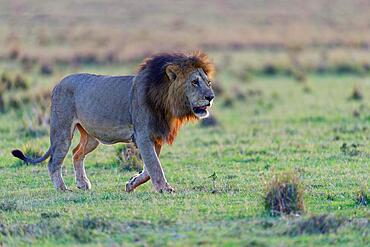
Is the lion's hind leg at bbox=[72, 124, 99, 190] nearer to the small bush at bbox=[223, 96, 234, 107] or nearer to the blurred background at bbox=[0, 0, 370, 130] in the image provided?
the blurred background at bbox=[0, 0, 370, 130]

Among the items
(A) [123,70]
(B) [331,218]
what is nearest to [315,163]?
(B) [331,218]

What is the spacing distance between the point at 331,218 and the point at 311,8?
79.5m

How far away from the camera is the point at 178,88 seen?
12109 millimetres

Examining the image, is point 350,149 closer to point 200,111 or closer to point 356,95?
point 200,111

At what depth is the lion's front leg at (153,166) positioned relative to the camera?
11961 millimetres

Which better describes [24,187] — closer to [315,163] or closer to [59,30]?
[315,163]

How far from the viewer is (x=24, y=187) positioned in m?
13.3

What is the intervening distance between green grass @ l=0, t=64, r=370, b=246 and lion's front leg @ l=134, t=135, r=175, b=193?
0.14 meters

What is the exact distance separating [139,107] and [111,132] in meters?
0.61

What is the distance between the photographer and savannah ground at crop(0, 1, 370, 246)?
30.8ft

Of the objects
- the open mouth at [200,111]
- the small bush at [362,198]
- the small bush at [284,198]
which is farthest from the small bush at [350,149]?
the small bush at [284,198]

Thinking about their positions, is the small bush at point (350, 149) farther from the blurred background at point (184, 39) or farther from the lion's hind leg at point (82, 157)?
the blurred background at point (184, 39)

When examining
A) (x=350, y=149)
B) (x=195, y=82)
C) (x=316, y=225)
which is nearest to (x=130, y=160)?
(x=195, y=82)

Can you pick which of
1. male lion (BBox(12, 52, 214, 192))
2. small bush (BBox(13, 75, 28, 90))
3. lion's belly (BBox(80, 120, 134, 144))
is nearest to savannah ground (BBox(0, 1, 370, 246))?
small bush (BBox(13, 75, 28, 90))
